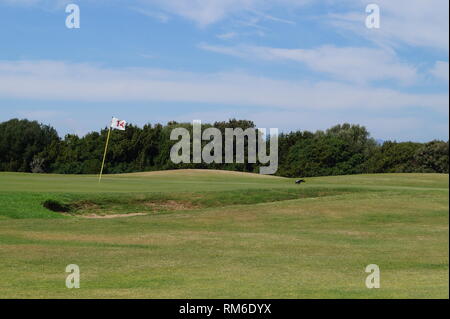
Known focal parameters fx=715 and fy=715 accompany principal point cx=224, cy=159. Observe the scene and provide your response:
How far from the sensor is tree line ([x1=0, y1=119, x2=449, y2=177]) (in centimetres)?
9625

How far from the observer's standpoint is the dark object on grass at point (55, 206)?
1400 inches

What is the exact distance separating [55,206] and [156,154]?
207ft

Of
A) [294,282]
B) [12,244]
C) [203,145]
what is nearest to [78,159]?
[203,145]

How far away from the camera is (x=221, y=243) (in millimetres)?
24406

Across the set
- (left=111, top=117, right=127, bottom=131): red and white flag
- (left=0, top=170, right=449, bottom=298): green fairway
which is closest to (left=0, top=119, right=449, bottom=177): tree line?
(left=111, top=117, right=127, bottom=131): red and white flag

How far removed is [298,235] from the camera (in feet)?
88.5

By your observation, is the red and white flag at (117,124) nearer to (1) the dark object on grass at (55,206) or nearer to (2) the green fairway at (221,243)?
(2) the green fairway at (221,243)

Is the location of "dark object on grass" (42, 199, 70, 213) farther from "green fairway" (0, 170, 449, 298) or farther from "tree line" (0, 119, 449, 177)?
"tree line" (0, 119, 449, 177)

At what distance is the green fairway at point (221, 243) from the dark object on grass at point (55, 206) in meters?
0.23

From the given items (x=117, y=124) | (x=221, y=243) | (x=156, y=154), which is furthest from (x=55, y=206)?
(x=156, y=154)

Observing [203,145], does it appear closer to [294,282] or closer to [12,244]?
[12,244]

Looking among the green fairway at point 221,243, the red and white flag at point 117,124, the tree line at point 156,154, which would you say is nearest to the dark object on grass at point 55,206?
the green fairway at point 221,243

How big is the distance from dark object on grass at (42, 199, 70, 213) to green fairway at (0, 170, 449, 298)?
9.0 inches
